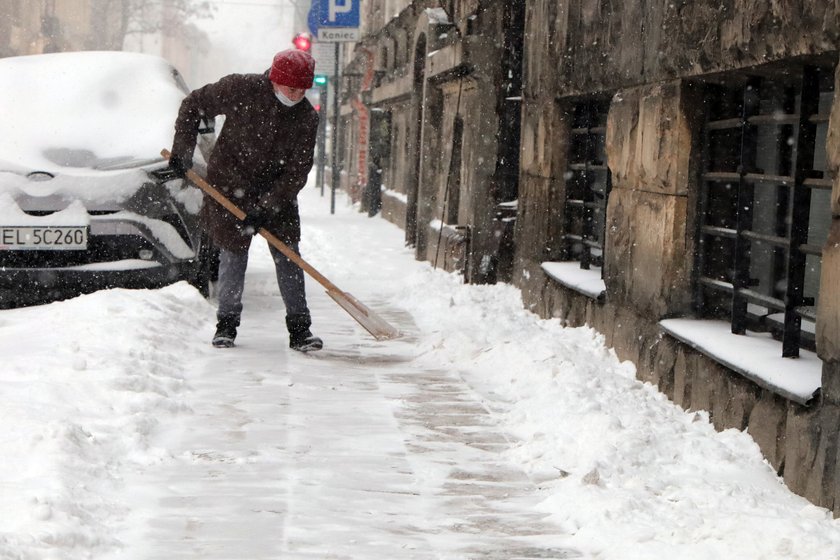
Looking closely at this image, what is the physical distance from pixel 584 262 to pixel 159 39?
302 feet

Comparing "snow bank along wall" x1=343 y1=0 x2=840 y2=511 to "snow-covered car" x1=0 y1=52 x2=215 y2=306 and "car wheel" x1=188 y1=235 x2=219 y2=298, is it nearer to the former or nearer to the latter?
"car wheel" x1=188 y1=235 x2=219 y2=298

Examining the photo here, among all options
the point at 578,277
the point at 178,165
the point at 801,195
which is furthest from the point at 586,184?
the point at 801,195

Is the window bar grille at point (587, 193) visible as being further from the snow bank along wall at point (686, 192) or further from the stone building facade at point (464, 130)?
the stone building facade at point (464, 130)

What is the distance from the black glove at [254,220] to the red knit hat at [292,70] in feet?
2.42

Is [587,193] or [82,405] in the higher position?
[587,193]

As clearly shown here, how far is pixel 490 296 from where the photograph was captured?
997 centimetres

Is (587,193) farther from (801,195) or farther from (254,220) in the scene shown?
(801,195)

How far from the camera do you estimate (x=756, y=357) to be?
194 inches

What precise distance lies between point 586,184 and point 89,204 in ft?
10.7

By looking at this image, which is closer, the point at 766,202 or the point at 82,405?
the point at 82,405

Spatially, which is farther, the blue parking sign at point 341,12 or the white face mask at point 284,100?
the blue parking sign at point 341,12

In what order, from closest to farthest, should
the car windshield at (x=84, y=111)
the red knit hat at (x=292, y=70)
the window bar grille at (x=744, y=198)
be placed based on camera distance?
the window bar grille at (x=744, y=198)
the red knit hat at (x=292, y=70)
the car windshield at (x=84, y=111)

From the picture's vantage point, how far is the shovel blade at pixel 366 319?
24.8ft

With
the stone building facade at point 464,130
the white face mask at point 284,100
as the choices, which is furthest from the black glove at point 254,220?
the stone building facade at point 464,130
